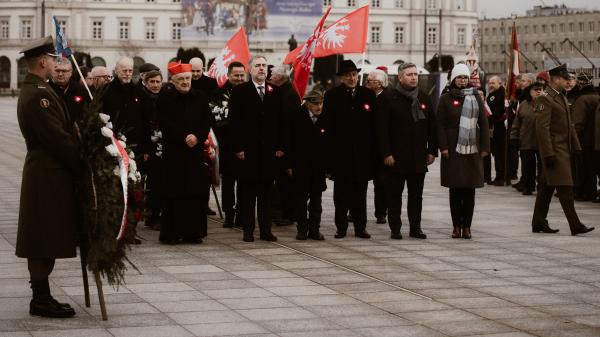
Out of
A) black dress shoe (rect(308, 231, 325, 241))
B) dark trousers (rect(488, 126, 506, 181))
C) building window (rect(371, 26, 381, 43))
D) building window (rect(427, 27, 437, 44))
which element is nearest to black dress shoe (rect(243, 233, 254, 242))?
black dress shoe (rect(308, 231, 325, 241))

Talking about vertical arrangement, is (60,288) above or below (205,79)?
below

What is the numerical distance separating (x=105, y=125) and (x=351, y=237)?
5.17 meters

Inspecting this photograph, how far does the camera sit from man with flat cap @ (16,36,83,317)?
785 cm

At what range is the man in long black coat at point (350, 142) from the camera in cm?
→ 1252

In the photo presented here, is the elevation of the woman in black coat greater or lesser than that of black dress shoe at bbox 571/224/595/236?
greater

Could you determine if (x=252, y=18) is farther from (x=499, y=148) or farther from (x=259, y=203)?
(x=259, y=203)

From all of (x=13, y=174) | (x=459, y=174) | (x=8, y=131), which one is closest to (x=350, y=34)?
(x=459, y=174)

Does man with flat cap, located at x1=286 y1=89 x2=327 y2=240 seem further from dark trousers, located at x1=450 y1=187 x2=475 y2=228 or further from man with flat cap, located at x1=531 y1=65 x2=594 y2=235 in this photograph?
man with flat cap, located at x1=531 y1=65 x2=594 y2=235

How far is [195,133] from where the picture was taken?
12055 mm

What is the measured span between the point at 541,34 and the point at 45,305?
144 metres

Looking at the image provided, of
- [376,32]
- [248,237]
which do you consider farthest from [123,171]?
[376,32]

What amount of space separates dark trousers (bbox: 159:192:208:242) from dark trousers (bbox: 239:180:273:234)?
0.48 metres

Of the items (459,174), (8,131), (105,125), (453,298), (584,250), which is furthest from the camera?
(8,131)

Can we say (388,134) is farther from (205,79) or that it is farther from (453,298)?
(453,298)
